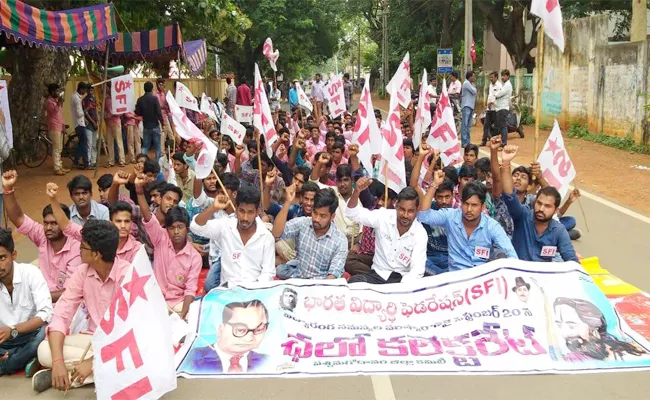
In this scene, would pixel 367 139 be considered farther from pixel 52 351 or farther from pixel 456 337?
pixel 52 351

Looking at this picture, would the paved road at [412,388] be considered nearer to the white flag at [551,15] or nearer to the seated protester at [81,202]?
the seated protester at [81,202]

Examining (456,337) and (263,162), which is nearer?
(456,337)

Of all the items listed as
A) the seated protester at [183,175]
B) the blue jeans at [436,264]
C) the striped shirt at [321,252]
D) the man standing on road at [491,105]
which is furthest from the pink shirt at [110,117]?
the blue jeans at [436,264]

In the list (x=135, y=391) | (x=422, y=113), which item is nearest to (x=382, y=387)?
(x=135, y=391)

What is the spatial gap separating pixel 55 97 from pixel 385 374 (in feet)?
33.0

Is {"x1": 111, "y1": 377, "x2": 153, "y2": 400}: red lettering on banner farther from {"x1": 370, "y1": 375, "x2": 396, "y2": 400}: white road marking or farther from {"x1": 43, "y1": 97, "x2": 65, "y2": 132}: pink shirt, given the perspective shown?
{"x1": 43, "y1": 97, "x2": 65, "y2": 132}: pink shirt

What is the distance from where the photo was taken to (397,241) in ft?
17.4

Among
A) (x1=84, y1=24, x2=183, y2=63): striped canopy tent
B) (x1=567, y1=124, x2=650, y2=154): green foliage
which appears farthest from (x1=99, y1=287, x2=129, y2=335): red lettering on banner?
(x1=567, y1=124, x2=650, y2=154): green foliage


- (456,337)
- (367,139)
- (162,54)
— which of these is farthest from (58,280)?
(162,54)

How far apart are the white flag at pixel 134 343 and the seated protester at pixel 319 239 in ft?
6.02

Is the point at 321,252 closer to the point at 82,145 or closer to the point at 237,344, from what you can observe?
the point at 237,344

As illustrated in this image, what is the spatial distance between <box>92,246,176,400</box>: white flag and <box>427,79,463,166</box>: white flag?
4.70 m

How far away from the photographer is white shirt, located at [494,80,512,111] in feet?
51.0

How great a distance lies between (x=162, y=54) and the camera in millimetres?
16141
